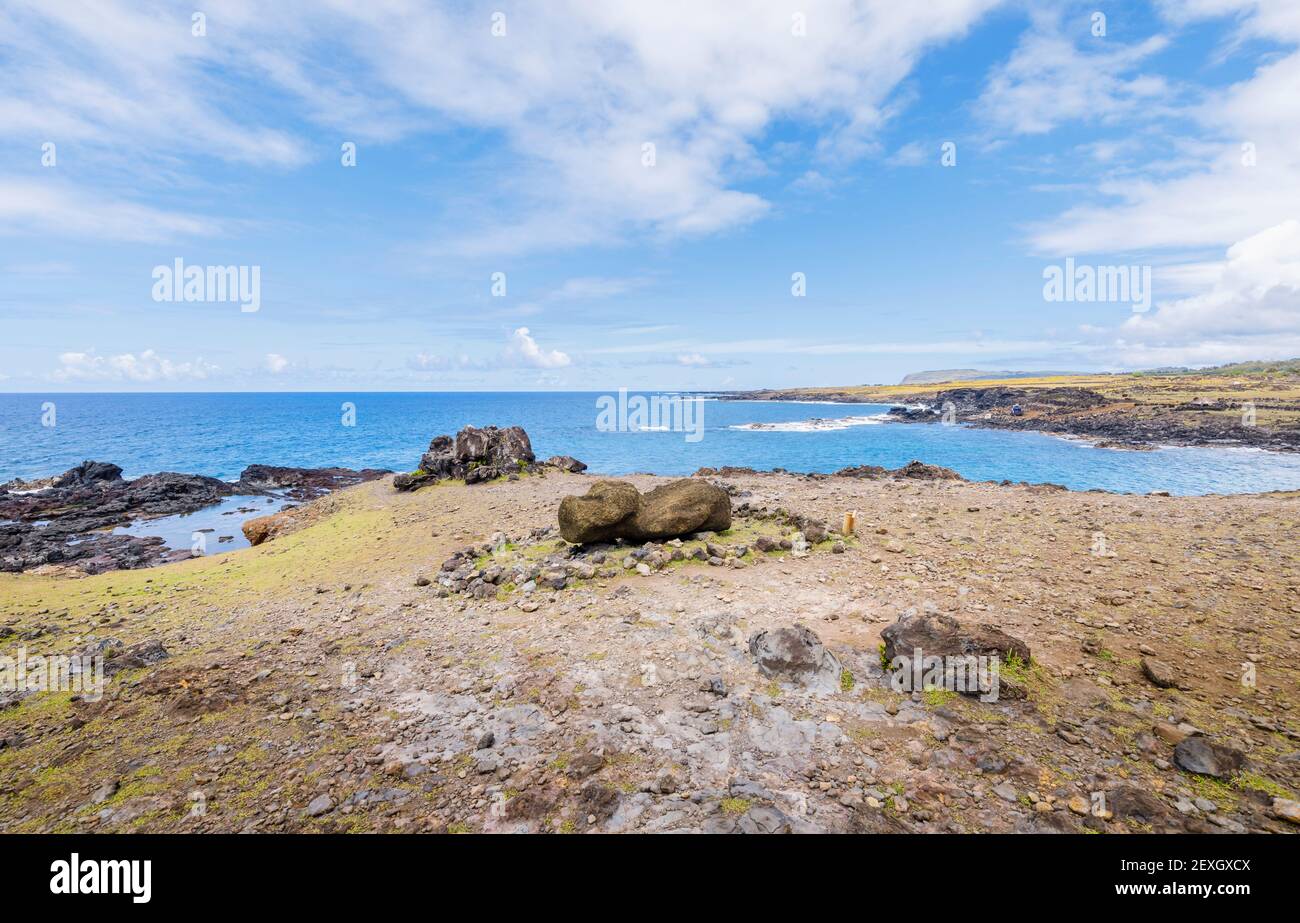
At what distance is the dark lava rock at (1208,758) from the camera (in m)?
5.37

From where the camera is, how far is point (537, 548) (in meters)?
15.5

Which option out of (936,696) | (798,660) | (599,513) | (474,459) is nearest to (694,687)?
(798,660)

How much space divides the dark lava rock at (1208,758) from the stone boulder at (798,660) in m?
3.49

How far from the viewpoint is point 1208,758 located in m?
5.48

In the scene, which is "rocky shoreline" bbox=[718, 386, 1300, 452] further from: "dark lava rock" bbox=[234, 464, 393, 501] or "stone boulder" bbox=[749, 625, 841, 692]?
"dark lava rock" bbox=[234, 464, 393, 501]

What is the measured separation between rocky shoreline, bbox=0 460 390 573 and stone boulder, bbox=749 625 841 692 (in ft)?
88.5

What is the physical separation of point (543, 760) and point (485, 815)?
0.87 meters

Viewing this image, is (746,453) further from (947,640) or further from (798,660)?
(798,660)

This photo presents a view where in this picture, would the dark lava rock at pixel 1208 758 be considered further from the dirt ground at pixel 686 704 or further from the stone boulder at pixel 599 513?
the stone boulder at pixel 599 513
